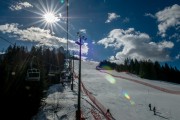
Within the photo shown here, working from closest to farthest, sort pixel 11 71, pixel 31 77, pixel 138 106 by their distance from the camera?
pixel 31 77 → pixel 11 71 → pixel 138 106

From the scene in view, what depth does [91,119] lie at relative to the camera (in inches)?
1423

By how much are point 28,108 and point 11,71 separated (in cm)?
745

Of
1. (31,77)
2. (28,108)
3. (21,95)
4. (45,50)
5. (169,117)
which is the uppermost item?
(45,50)

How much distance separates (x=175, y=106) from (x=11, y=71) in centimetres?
3467

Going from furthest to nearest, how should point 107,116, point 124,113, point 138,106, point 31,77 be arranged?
1. point 138,106
2. point 124,113
3. point 107,116
4. point 31,77

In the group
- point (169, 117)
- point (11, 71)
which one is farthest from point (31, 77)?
point (169, 117)

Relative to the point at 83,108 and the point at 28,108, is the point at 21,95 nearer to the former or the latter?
the point at 28,108

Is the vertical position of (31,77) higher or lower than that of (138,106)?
higher

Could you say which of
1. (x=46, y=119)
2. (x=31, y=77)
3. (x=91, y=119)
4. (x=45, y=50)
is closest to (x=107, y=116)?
(x=91, y=119)

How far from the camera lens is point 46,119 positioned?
1405 inches

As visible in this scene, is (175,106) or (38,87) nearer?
(38,87)

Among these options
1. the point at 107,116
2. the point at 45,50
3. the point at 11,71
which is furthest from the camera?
the point at 45,50

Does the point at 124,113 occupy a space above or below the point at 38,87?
below

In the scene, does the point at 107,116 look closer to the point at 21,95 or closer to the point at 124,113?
the point at 124,113
